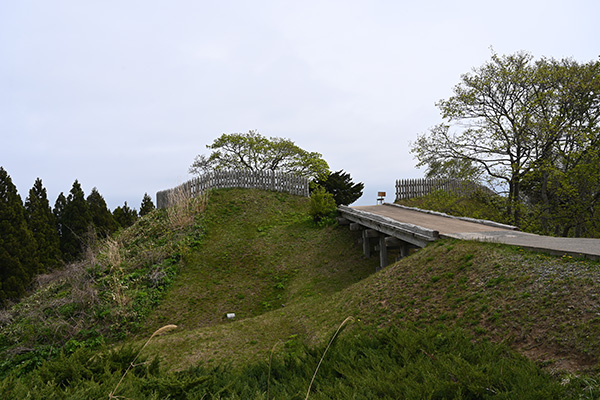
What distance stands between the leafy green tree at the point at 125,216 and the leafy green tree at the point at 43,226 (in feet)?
22.5

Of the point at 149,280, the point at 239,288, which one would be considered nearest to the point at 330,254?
the point at 239,288

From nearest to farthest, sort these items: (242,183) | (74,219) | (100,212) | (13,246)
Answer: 1. (13,246)
2. (242,183)
3. (74,219)
4. (100,212)

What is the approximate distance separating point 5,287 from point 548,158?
26417 mm

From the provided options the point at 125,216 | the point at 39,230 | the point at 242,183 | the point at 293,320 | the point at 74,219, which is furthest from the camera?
the point at 125,216

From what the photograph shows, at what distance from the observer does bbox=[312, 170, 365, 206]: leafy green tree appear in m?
26.2

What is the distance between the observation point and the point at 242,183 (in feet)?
66.3

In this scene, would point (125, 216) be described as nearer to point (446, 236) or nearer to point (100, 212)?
point (100, 212)

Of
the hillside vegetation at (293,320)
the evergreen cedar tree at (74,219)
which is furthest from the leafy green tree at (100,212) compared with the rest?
the hillside vegetation at (293,320)

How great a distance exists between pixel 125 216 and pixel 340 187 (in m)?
19.7

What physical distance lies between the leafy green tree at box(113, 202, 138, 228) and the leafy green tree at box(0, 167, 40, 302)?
1028 cm

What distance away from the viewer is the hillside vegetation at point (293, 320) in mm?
3287

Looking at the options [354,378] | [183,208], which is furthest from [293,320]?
[183,208]

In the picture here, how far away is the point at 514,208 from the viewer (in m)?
14.8

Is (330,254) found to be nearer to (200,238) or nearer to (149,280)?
(200,238)
